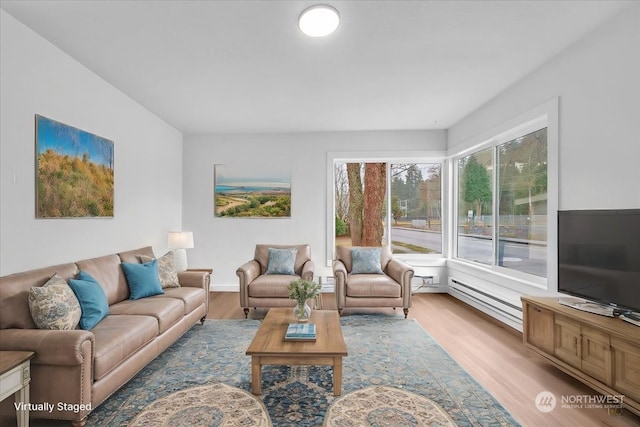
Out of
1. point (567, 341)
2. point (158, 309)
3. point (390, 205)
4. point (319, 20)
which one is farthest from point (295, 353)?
point (390, 205)

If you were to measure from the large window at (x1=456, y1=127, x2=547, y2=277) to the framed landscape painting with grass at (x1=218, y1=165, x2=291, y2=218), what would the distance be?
9.56 ft

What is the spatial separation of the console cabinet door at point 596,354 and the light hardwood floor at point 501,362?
0.24 metres

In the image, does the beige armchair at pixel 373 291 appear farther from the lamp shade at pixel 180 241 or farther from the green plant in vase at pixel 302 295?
the lamp shade at pixel 180 241

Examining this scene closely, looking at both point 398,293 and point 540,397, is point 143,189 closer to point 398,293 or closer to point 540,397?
point 398,293

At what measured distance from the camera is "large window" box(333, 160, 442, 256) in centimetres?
552

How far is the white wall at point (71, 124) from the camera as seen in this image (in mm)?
2316

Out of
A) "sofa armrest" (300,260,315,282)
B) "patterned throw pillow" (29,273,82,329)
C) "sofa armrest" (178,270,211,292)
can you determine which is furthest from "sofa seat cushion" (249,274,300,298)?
"patterned throw pillow" (29,273,82,329)

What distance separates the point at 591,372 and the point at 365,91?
10.6 ft

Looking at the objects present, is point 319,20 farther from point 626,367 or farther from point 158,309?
point 626,367

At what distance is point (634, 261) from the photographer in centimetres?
205

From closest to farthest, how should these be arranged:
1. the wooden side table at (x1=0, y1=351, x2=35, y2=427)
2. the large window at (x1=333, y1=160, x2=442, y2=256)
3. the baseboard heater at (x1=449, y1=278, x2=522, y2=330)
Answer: the wooden side table at (x1=0, y1=351, x2=35, y2=427)
the baseboard heater at (x1=449, y1=278, x2=522, y2=330)
the large window at (x1=333, y1=160, x2=442, y2=256)

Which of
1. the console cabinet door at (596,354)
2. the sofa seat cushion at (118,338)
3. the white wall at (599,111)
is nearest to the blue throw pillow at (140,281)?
the sofa seat cushion at (118,338)

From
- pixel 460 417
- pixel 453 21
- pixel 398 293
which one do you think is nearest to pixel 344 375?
pixel 460 417

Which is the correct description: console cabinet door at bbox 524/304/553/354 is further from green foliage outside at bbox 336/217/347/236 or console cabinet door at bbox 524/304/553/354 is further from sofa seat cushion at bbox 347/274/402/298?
green foliage outside at bbox 336/217/347/236
